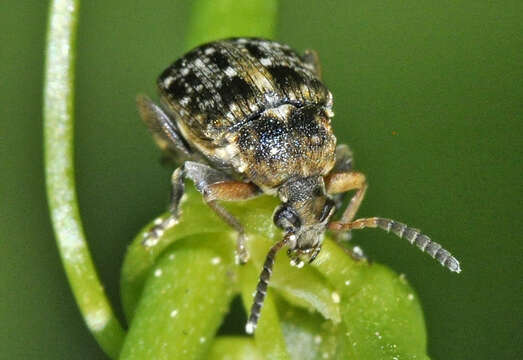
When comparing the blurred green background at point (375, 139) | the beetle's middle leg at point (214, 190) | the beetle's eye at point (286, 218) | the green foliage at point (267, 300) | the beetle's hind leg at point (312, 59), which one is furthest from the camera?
the blurred green background at point (375, 139)

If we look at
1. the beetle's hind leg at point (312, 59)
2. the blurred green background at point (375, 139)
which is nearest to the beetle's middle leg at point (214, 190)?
the beetle's hind leg at point (312, 59)

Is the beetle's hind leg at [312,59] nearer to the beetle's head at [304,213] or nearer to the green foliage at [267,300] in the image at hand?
the beetle's head at [304,213]

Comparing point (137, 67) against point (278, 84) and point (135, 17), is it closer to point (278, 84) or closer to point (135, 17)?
point (135, 17)

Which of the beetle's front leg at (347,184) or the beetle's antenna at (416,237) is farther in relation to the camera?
the beetle's front leg at (347,184)

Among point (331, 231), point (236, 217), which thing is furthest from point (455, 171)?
point (236, 217)

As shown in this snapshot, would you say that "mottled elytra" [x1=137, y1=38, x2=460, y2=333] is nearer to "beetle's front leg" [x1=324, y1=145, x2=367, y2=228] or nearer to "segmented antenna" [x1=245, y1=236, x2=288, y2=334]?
"beetle's front leg" [x1=324, y1=145, x2=367, y2=228]

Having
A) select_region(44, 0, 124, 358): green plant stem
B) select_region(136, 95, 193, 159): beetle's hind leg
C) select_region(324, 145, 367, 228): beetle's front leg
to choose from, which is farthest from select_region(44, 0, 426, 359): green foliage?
select_region(136, 95, 193, 159): beetle's hind leg
